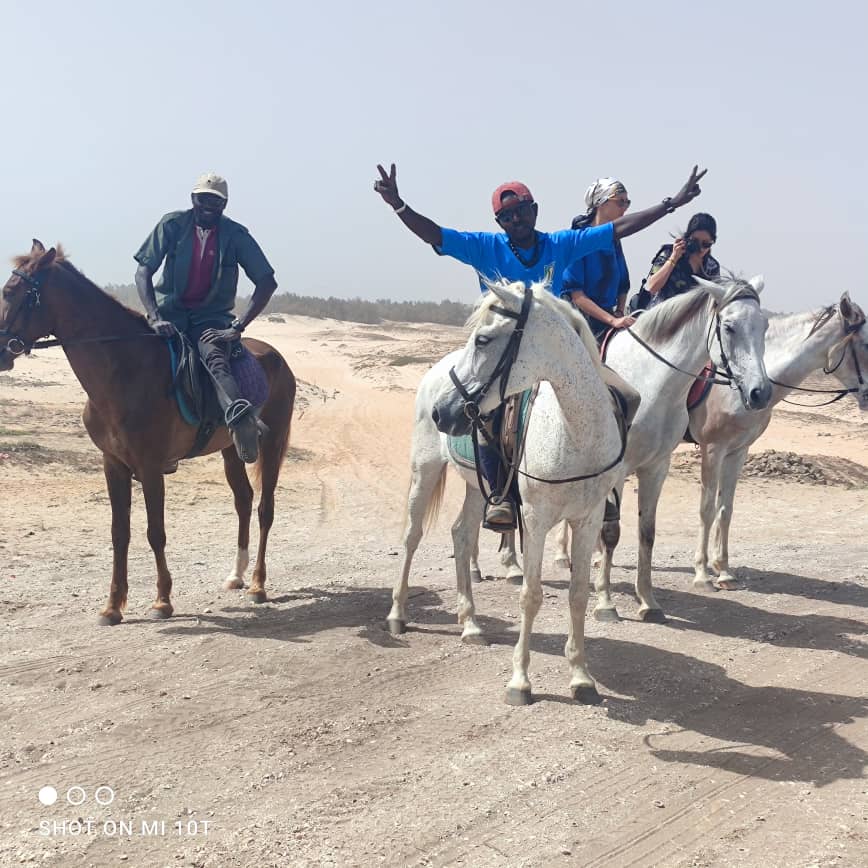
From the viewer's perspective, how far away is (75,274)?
21.7 ft

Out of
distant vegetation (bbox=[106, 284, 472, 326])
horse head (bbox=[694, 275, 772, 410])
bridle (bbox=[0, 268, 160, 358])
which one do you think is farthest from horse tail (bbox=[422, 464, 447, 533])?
distant vegetation (bbox=[106, 284, 472, 326])

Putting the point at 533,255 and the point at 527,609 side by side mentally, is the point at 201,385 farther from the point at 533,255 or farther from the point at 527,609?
the point at 527,609

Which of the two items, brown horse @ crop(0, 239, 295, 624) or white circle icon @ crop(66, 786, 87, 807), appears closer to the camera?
white circle icon @ crop(66, 786, 87, 807)

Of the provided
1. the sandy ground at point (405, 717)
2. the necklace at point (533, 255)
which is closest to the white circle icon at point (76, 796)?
the sandy ground at point (405, 717)

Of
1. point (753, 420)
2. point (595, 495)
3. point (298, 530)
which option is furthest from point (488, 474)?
point (298, 530)

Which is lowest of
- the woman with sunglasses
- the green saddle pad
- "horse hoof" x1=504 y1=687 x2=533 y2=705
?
"horse hoof" x1=504 y1=687 x2=533 y2=705

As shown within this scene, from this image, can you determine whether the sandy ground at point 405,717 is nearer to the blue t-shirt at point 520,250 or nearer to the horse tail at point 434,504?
the horse tail at point 434,504

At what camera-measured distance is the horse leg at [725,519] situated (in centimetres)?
809

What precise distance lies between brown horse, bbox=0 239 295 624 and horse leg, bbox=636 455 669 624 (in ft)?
12.1

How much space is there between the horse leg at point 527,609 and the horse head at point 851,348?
469 centimetres

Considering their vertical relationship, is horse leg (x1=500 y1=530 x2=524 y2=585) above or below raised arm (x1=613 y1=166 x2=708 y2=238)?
below

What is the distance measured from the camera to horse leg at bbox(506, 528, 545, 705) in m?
4.96

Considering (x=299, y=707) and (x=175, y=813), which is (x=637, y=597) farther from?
(x=175, y=813)

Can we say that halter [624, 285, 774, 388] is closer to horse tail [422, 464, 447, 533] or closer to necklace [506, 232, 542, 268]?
necklace [506, 232, 542, 268]
